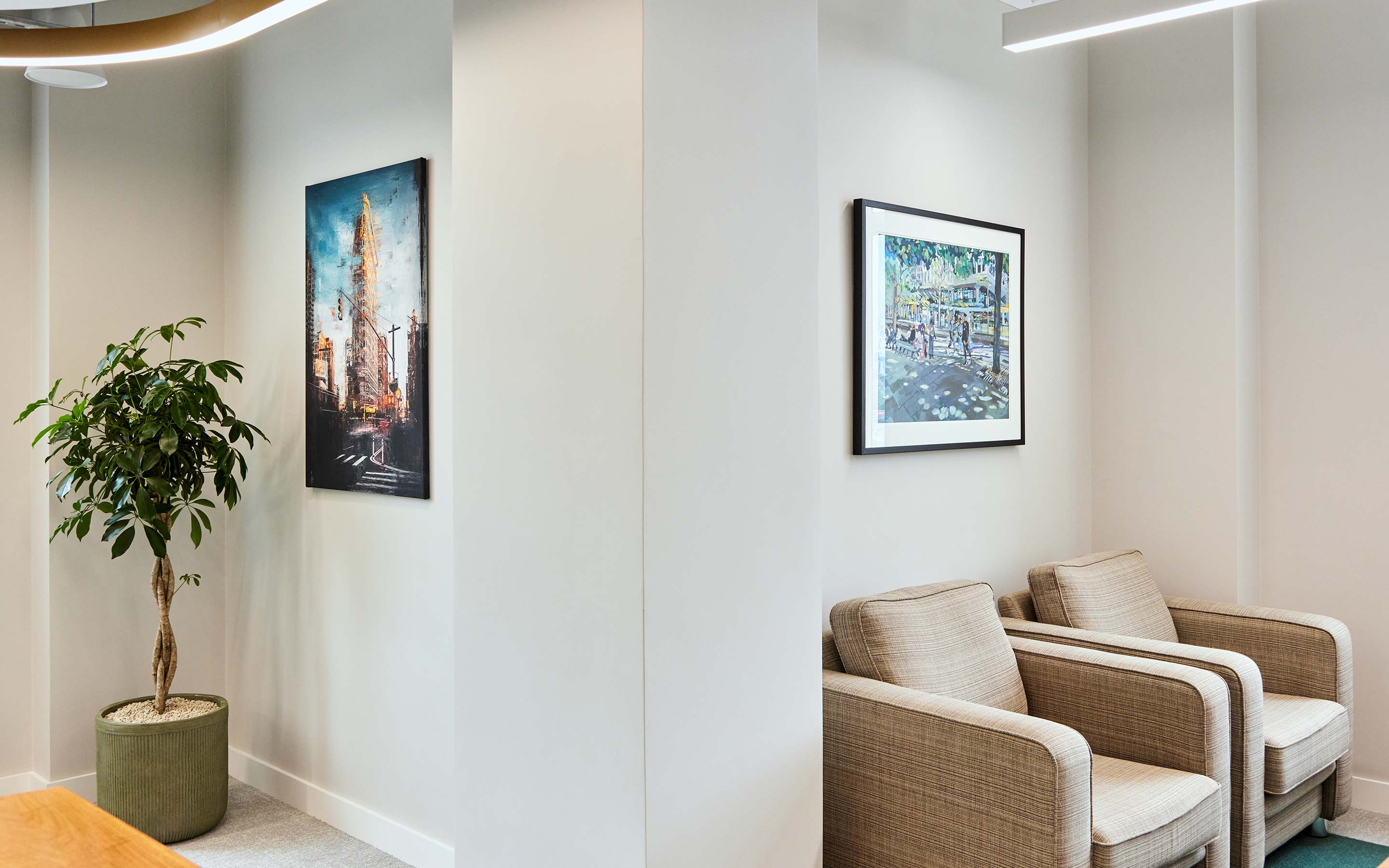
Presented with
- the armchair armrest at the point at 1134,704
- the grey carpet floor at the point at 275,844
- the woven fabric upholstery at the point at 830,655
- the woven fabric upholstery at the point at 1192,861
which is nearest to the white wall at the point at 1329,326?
the armchair armrest at the point at 1134,704

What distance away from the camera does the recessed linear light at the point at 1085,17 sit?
111 inches

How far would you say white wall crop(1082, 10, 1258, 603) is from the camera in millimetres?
3660

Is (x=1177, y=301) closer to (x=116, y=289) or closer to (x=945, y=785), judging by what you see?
(x=945, y=785)

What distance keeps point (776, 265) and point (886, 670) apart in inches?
45.7

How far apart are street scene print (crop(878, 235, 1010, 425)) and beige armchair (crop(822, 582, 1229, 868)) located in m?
0.65

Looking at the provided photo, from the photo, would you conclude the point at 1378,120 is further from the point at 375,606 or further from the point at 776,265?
the point at 375,606

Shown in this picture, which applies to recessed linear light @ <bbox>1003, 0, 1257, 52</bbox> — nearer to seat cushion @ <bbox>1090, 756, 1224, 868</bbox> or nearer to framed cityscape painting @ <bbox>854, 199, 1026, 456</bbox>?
framed cityscape painting @ <bbox>854, 199, 1026, 456</bbox>

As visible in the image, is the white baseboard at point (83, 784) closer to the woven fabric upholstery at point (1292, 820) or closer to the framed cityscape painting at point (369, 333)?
the framed cityscape painting at point (369, 333)

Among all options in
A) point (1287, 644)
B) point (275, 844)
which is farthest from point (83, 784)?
point (1287, 644)

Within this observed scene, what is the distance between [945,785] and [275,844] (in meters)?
2.20

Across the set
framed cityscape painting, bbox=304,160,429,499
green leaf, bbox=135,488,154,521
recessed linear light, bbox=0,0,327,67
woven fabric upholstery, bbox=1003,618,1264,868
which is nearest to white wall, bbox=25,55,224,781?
green leaf, bbox=135,488,154,521

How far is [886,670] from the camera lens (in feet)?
8.71

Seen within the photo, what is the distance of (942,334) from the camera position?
338 centimetres

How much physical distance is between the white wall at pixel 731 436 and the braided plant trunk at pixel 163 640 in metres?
2.24
